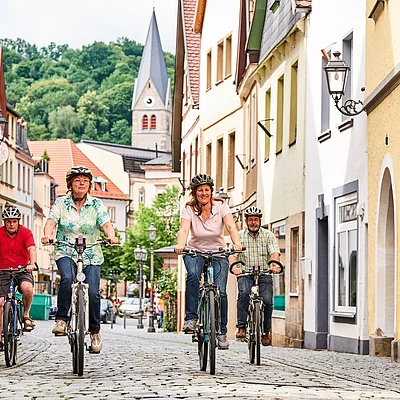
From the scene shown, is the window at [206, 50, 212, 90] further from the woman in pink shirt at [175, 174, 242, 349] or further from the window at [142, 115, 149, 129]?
the window at [142, 115, 149, 129]

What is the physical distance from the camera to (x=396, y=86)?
1670 cm

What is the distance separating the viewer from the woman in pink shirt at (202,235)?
12.6 metres

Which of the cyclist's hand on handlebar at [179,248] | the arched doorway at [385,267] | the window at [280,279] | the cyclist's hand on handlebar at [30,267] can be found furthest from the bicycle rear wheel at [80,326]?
the window at [280,279]

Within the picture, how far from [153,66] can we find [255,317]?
521 ft

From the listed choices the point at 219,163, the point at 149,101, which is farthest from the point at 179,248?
the point at 149,101

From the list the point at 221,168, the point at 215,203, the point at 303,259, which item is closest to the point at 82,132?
the point at 221,168

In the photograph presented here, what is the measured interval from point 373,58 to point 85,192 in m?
7.66

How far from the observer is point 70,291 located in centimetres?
1199

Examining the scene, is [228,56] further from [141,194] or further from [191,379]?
[141,194]

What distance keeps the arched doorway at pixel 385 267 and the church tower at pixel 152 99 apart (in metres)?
149

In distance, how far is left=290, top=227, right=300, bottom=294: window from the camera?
86.9 ft

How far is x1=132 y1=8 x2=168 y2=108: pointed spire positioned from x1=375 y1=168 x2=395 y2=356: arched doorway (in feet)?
478

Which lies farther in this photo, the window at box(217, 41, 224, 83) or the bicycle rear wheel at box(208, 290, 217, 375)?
the window at box(217, 41, 224, 83)

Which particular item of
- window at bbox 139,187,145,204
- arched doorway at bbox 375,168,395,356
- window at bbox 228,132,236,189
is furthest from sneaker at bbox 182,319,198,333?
window at bbox 139,187,145,204
